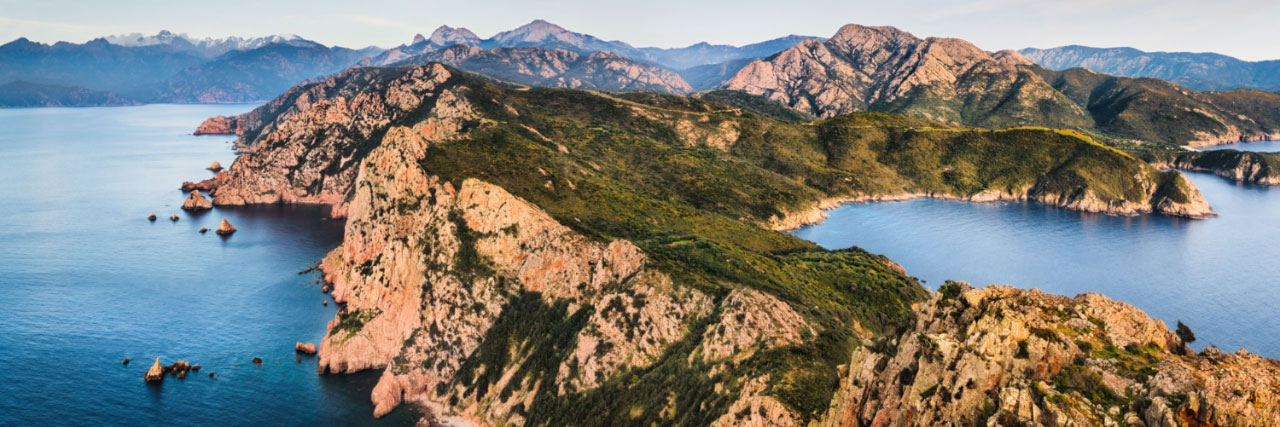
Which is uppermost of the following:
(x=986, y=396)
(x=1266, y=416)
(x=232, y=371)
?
(x=1266, y=416)

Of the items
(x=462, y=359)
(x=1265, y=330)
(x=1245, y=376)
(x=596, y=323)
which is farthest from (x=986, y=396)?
(x=1265, y=330)

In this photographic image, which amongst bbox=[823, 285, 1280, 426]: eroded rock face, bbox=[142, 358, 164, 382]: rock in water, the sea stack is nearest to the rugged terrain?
bbox=[823, 285, 1280, 426]: eroded rock face

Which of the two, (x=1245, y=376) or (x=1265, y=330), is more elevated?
A: (x=1245, y=376)

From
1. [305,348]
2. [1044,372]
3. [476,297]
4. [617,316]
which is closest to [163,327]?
[305,348]

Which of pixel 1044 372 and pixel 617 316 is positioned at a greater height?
pixel 1044 372

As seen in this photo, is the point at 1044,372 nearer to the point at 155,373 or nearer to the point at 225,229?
the point at 155,373

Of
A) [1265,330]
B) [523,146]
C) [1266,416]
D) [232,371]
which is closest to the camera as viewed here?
[1266,416]

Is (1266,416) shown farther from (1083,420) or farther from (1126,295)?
(1126,295)
